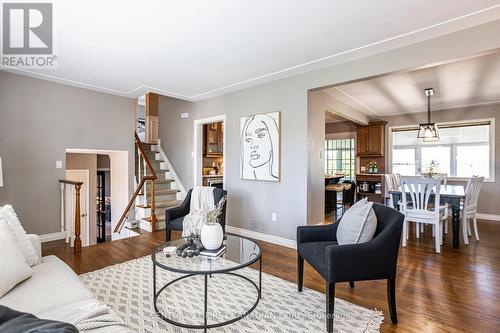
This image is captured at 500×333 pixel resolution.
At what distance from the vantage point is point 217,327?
6.35 ft

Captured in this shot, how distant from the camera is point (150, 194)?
209 inches

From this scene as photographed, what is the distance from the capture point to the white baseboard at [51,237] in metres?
4.07

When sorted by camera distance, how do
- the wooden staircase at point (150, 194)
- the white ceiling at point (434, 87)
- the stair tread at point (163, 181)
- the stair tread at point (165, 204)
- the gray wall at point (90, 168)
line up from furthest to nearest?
the gray wall at point (90, 168) < the stair tread at point (163, 181) < the stair tread at point (165, 204) < the wooden staircase at point (150, 194) < the white ceiling at point (434, 87)

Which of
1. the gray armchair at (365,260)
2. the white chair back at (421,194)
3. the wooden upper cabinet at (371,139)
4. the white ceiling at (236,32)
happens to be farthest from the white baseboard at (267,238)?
the wooden upper cabinet at (371,139)

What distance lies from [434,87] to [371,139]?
2.38 m

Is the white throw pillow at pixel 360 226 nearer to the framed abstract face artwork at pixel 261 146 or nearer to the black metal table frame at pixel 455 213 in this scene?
the framed abstract face artwork at pixel 261 146

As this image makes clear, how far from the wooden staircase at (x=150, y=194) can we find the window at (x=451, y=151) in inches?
229

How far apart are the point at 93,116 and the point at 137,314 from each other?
3793 millimetres

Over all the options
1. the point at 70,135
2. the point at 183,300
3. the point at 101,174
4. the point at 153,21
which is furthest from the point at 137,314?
the point at 101,174

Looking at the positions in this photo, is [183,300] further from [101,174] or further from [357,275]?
[101,174]

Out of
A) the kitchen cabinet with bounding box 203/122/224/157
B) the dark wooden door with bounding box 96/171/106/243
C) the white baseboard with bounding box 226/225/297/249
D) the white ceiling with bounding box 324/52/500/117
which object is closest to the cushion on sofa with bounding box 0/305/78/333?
the white baseboard with bounding box 226/225/297/249

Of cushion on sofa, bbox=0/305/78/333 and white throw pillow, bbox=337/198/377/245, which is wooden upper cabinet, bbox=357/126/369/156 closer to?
white throw pillow, bbox=337/198/377/245

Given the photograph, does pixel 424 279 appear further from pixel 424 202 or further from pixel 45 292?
pixel 45 292

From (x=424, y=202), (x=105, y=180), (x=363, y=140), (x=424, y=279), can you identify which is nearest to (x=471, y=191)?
(x=424, y=202)
